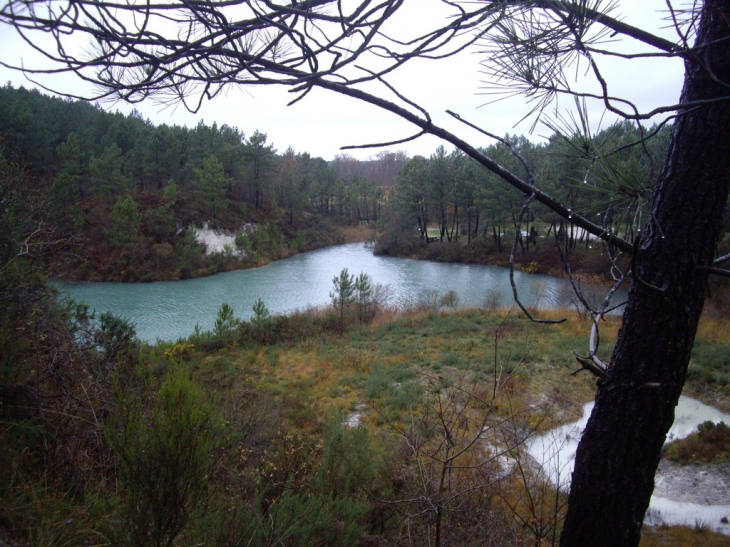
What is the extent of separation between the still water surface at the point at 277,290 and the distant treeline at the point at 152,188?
1713 mm

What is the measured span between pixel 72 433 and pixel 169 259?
20.9 m

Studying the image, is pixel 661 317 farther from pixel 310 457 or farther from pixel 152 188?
pixel 152 188

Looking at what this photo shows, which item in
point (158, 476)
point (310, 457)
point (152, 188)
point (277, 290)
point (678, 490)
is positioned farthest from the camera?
point (152, 188)

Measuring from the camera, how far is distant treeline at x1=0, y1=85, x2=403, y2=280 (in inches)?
818

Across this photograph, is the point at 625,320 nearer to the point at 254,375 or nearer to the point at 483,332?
the point at 254,375

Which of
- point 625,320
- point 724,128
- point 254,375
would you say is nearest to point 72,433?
point 625,320

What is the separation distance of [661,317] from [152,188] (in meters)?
32.0

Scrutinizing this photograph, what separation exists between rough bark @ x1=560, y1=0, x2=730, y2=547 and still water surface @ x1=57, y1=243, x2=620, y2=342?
13.2 meters

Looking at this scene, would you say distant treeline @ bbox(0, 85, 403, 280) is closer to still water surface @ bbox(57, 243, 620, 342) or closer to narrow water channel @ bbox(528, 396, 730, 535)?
still water surface @ bbox(57, 243, 620, 342)

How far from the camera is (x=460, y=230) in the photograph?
111 feet

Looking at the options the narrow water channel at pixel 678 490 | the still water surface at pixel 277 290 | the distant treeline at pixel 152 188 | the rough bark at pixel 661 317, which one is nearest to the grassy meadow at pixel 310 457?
the narrow water channel at pixel 678 490

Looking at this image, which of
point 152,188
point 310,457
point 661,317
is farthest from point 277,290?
point 661,317

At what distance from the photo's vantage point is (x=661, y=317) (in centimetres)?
142

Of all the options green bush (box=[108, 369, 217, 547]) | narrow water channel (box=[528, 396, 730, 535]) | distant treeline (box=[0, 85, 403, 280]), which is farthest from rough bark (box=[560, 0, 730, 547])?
distant treeline (box=[0, 85, 403, 280])
